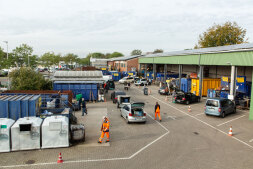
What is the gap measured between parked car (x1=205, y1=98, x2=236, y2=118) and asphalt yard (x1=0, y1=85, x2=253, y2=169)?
0.79 meters

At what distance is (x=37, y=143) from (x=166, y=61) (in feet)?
109

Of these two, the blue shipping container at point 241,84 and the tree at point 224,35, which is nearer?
the blue shipping container at point 241,84

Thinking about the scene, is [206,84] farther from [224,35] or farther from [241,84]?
[224,35]

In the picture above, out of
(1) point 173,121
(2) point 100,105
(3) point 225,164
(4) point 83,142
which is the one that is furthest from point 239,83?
(4) point 83,142

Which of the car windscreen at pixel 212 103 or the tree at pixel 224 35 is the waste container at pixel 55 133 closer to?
the car windscreen at pixel 212 103

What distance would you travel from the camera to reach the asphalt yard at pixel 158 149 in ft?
32.2

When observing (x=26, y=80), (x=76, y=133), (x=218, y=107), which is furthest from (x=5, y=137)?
(x=218, y=107)

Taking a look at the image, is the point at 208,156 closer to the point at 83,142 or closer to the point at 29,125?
the point at 83,142

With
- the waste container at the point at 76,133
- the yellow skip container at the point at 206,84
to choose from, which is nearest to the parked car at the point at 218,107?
the yellow skip container at the point at 206,84

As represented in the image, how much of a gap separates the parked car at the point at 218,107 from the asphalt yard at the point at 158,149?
0.79 metres

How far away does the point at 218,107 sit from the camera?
1839 cm

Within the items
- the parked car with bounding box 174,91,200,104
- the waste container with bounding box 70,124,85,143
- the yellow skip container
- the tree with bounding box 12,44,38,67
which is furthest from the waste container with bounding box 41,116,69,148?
the tree with bounding box 12,44,38,67

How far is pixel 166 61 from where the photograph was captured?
4131cm

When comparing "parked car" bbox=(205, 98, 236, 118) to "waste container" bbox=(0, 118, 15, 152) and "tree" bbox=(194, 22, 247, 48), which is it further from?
"tree" bbox=(194, 22, 247, 48)
